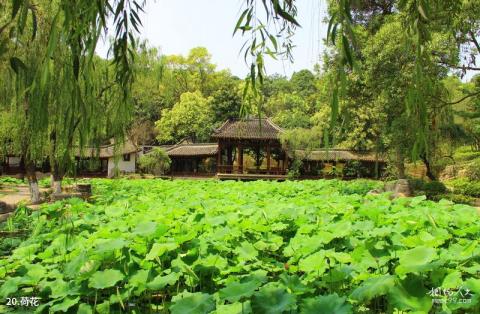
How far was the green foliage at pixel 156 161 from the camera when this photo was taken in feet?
91.0

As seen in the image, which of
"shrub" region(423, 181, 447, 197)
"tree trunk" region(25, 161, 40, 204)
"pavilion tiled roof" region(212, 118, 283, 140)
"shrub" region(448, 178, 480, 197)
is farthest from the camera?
"pavilion tiled roof" region(212, 118, 283, 140)

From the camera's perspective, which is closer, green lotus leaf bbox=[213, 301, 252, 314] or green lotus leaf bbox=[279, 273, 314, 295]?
green lotus leaf bbox=[213, 301, 252, 314]

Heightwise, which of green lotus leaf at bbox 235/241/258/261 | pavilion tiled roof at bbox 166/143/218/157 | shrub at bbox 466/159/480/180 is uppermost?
pavilion tiled roof at bbox 166/143/218/157

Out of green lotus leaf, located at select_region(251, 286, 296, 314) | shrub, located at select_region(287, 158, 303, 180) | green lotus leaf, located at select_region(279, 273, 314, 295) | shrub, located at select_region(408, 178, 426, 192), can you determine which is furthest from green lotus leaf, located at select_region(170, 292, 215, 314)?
shrub, located at select_region(287, 158, 303, 180)

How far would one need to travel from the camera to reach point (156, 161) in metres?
27.9

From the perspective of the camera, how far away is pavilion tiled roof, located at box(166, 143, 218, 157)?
28634mm

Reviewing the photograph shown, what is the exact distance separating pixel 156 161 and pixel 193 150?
2.86 metres

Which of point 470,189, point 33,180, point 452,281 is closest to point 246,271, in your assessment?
point 452,281

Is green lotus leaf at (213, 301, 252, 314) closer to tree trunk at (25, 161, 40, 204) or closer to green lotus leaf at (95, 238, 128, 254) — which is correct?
green lotus leaf at (95, 238, 128, 254)

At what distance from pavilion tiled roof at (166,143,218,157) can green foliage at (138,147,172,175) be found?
1.07 metres

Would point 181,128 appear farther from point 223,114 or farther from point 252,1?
point 252,1

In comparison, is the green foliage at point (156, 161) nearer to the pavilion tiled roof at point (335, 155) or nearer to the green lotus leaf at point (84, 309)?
the pavilion tiled roof at point (335, 155)

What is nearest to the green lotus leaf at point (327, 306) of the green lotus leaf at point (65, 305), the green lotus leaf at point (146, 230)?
the green lotus leaf at point (65, 305)

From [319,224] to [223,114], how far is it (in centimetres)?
3362
